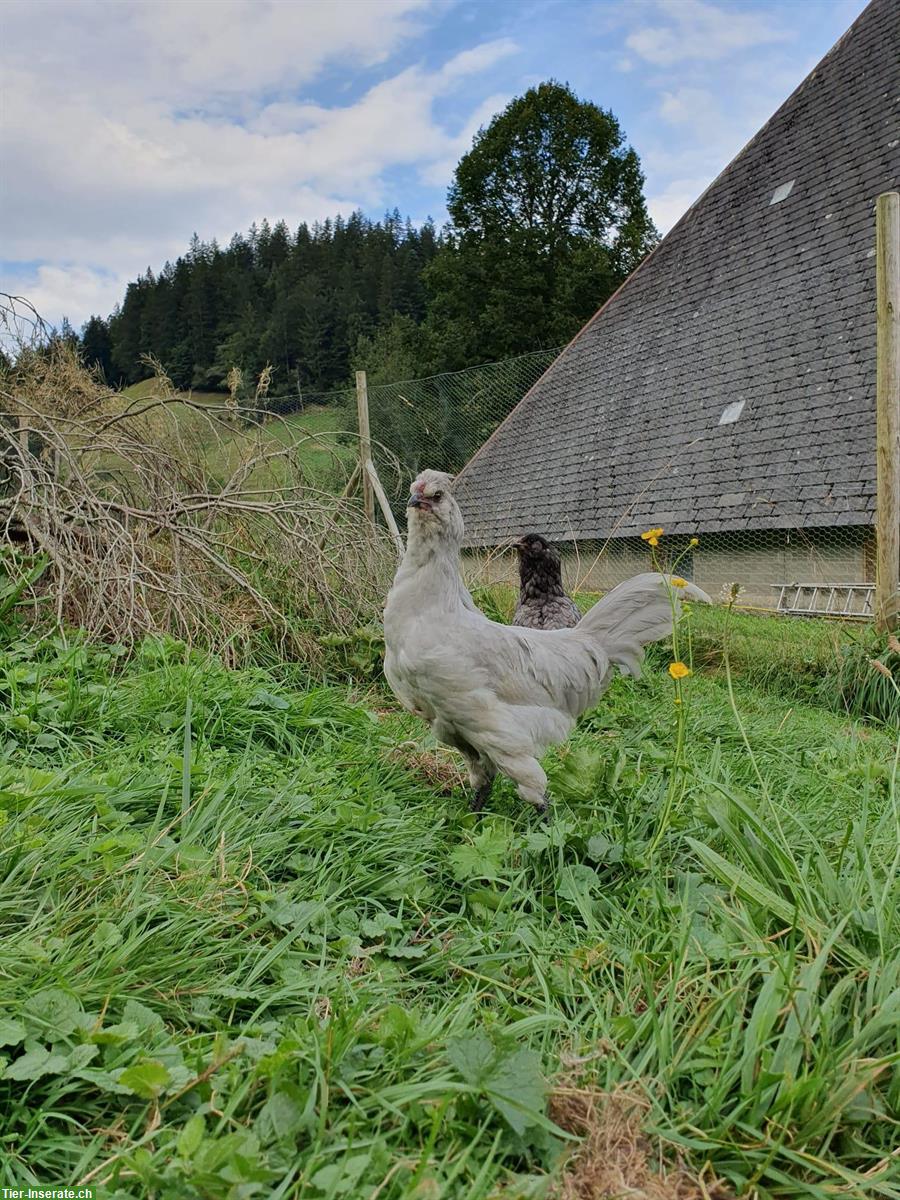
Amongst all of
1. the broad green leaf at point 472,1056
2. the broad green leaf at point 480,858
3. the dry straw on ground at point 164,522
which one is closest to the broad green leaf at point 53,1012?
the broad green leaf at point 472,1056

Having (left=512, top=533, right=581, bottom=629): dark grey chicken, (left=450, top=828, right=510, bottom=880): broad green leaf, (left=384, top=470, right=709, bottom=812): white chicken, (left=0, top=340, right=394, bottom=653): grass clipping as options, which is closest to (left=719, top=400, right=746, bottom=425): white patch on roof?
(left=512, top=533, right=581, bottom=629): dark grey chicken

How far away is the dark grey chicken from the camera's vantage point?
15.3 feet

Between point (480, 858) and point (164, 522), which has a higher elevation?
point (164, 522)

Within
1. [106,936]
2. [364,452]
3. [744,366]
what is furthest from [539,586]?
[744,366]

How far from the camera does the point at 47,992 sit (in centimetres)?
150

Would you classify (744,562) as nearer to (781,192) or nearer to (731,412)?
(731,412)

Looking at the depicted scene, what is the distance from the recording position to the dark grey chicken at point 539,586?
468 centimetres

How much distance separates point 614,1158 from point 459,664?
4.92ft

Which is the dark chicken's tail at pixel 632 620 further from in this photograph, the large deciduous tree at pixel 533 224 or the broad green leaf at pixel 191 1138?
the large deciduous tree at pixel 533 224

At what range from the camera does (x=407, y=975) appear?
1883 millimetres

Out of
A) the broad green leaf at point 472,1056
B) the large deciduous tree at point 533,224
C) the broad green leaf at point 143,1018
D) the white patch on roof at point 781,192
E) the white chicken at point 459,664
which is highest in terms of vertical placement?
the large deciduous tree at point 533,224

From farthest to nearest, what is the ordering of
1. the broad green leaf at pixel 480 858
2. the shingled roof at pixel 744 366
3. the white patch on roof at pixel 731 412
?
the white patch on roof at pixel 731 412 → the shingled roof at pixel 744 366 → the broad green leaf at pixel 480 858

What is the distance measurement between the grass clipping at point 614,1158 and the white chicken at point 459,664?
130 centimetres

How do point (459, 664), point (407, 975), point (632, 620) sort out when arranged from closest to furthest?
point (407, 975), point (459, 664), point (632, 620)
